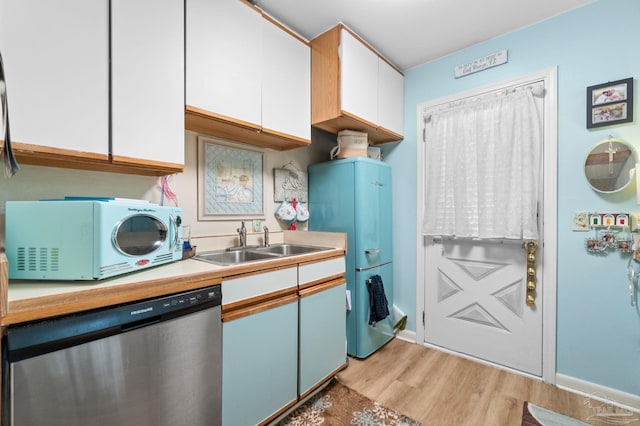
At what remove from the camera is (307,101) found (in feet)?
6.79

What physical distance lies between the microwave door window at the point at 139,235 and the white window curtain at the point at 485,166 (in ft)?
6.84

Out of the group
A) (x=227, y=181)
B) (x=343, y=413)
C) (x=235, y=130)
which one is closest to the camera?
(x=343, y=413)

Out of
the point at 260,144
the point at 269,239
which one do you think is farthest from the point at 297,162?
the point at 269,239

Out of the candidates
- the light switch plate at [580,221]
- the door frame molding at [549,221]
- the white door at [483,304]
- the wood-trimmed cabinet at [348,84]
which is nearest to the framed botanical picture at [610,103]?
the door frame molding at [549,221]

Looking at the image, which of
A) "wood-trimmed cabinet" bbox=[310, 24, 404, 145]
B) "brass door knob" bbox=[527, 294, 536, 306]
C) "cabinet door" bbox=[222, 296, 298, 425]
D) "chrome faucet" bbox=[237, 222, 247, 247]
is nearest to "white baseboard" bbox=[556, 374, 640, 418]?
"brass door knob" bbox=[527, 294, 536, 306]

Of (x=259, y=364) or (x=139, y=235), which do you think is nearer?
(x=139, y=235)

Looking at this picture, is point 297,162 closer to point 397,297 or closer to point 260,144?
point 260,144

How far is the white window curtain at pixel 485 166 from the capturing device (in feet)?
6.46

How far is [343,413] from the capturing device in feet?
5.37

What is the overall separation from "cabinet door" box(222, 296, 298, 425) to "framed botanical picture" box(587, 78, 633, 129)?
2247 mm

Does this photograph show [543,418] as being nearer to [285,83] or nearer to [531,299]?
[531,299]

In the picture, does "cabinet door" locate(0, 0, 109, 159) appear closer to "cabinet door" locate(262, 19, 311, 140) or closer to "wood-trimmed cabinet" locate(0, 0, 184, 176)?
"wood-trimmed cabinet" locate(0, 0, 184, 176)

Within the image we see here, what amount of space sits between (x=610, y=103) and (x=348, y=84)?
1665 millimetres

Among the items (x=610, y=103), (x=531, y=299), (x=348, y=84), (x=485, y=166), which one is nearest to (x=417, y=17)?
(x=348, y=84)
